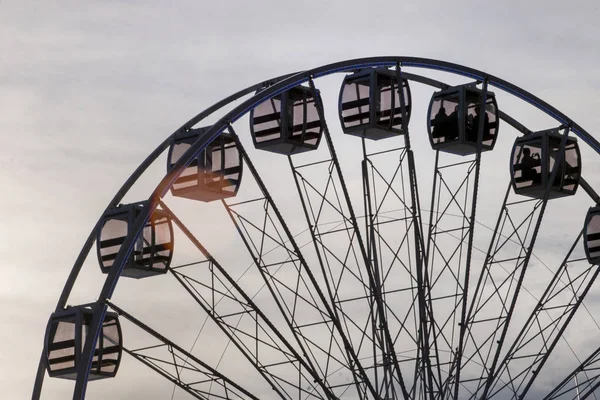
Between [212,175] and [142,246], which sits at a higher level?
[212,175]

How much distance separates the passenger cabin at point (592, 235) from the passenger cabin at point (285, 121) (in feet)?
34.7

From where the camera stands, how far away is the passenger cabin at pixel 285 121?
44.2m

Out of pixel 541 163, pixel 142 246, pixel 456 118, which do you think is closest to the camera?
pixel 142 246

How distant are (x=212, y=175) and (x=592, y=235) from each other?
13.0 metres

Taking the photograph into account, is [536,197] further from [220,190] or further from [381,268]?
[220,190]

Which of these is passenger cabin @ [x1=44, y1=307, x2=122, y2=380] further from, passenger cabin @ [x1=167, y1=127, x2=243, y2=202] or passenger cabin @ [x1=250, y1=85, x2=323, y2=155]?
passenger cabin @ [x1=250, y1=85, x2=323, y2=155]

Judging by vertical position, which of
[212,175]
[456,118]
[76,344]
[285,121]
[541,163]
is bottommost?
[76,344]

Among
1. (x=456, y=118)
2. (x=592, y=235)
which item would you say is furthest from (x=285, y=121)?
(x=592, y=235)

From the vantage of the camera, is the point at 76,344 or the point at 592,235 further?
the point at 592,235

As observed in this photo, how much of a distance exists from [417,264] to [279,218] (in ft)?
13.5

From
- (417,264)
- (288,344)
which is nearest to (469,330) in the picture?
(417,264)

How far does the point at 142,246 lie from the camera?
43.7m

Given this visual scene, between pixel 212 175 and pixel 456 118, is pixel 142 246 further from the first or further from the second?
pixel 456 118

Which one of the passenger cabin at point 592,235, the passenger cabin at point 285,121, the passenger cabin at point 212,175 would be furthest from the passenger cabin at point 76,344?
the passenger cabin at point 592,235
